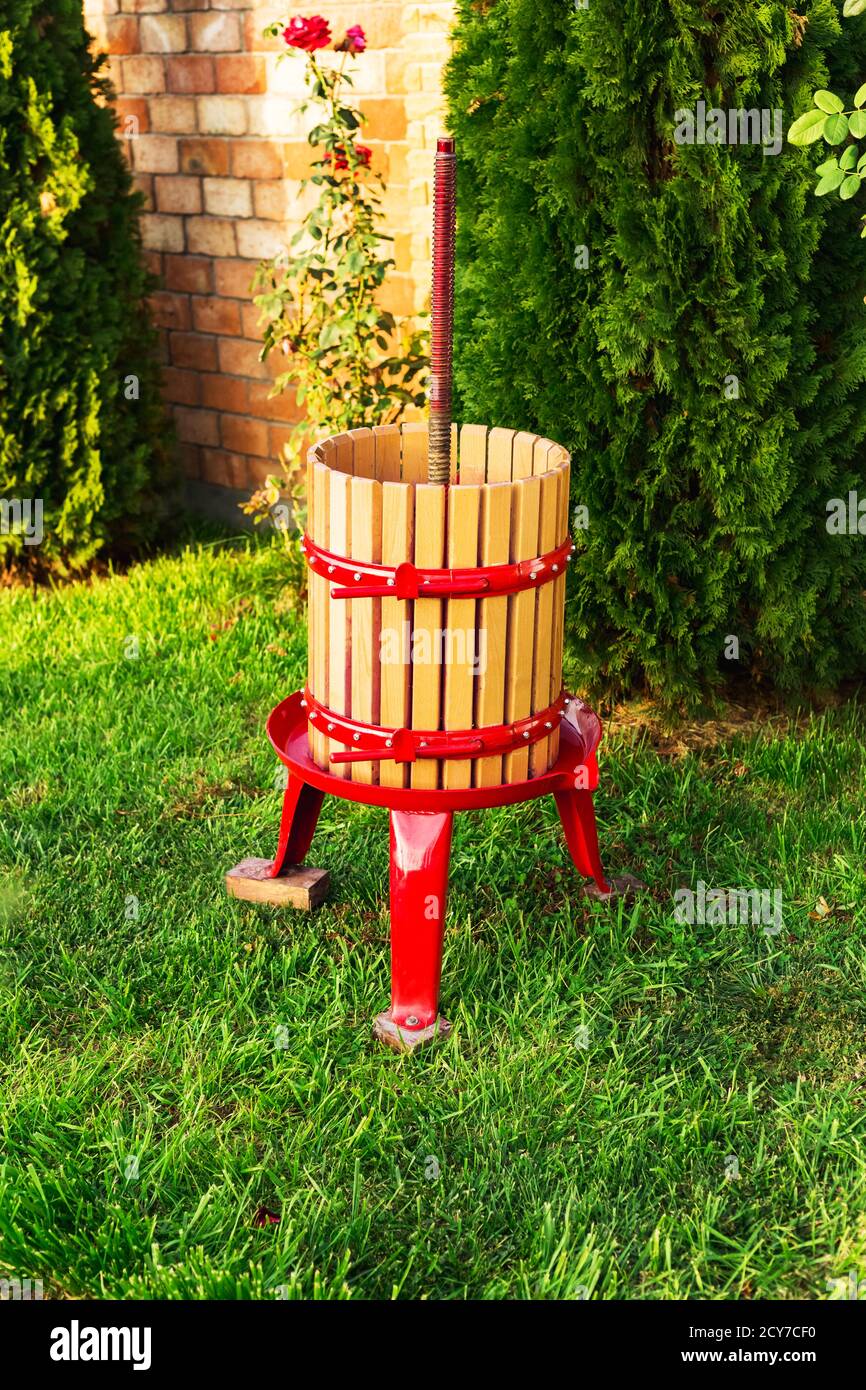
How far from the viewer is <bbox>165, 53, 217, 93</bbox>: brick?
5672 millimetres

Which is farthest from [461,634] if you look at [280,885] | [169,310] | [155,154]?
[155,154]

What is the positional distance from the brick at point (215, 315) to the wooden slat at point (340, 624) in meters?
3.49

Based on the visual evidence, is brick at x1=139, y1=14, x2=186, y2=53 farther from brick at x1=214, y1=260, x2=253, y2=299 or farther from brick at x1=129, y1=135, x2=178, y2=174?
brick at x1=214, y1=260, x2=253, y2=299

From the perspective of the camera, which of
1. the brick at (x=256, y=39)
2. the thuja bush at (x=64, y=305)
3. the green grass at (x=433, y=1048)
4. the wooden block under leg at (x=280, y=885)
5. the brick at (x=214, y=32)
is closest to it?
the green grass at (x=433, y=1048)

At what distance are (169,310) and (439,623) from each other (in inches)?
160

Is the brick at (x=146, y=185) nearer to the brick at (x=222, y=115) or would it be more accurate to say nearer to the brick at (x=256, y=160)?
the brick at (x=222, y=115)

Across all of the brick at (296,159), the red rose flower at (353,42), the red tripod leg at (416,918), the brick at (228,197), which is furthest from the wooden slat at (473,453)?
the brick at (228,197)

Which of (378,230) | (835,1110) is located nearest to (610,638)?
(835,1110)

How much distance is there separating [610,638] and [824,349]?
3.29 ft

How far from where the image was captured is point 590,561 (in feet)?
12.7

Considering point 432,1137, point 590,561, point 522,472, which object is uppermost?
point 522,472

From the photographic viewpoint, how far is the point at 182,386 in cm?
628

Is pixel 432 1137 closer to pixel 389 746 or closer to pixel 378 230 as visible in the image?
pixel 389 746

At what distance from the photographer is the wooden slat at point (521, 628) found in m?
2.64
